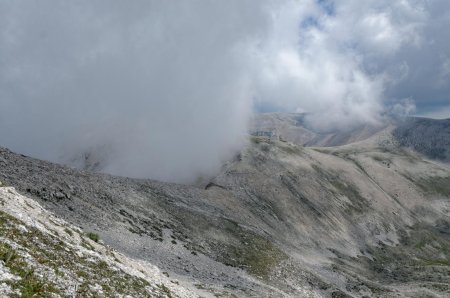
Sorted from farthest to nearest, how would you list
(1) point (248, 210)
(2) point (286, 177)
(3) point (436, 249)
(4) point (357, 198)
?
1. (4) point (357, 198)
2. (3) point (436, 249)
3. (2) point (286, 177)
4. (1) point (248, 210)

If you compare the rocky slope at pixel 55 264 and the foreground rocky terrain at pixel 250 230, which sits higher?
the foreground rocky terrain at pixel 250 230

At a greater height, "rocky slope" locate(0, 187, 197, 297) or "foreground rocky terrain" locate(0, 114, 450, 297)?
A: "foreground rocky terrain" locate(0, 114, 450, 297)

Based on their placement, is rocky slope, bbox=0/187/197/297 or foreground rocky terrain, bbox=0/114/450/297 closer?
rocky slope, bbox=0/187/197/297

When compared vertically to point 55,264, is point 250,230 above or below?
above

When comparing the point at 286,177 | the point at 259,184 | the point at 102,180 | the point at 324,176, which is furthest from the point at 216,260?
the point at 324,176

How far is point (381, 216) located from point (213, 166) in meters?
83.7

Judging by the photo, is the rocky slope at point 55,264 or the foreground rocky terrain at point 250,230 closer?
the rocky slope at point 55,264

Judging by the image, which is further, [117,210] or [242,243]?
[242,243]

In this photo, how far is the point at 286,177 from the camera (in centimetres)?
16612

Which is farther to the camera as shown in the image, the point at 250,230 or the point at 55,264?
the point at 250,230

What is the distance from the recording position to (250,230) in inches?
3976

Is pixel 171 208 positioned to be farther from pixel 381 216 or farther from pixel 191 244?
pixel 381 216

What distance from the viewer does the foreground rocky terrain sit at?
5747 centimetres

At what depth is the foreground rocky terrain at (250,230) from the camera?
57.5m
